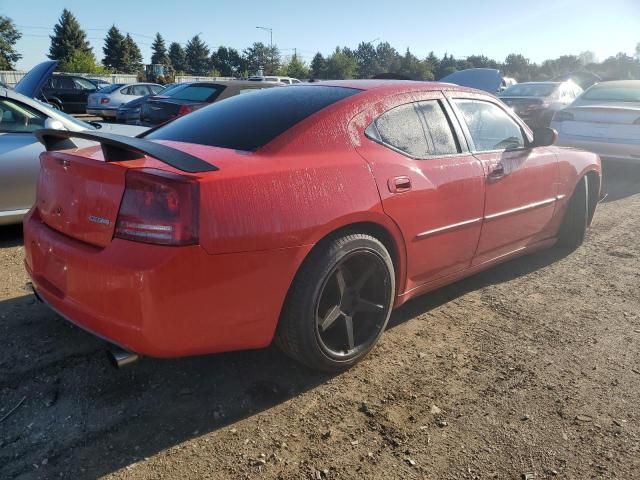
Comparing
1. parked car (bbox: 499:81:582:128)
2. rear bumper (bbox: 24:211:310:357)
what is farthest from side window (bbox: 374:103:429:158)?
parked car (bbox: 499:81:582:128)

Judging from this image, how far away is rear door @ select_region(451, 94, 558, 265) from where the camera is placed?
3418 millimetres

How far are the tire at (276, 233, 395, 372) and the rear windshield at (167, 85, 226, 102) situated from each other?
22.5 feet

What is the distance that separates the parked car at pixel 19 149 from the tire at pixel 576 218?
14.2 ft

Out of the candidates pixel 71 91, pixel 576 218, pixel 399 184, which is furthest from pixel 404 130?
pixel 71 91

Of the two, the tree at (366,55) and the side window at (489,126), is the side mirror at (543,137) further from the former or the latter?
the tree at (366,55)

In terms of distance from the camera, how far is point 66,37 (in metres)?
69.0

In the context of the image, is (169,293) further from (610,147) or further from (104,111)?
(104,111)

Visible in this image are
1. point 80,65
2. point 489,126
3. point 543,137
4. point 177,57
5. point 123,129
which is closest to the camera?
point 489,126

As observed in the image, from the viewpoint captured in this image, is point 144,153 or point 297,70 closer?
point 144,153

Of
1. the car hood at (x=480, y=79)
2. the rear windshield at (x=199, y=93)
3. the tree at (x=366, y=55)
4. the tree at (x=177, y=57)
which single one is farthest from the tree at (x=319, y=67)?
the rear windshield at (x=199, y=93)

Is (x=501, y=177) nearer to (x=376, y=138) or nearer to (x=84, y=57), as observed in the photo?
(x=376, y=138)

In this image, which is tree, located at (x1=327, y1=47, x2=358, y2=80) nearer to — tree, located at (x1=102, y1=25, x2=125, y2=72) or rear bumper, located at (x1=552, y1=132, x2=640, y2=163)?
tree, located at (x1=102, y1=25, x2=125, y2=72)

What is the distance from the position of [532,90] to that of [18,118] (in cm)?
1100

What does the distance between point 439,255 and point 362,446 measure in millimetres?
1337
